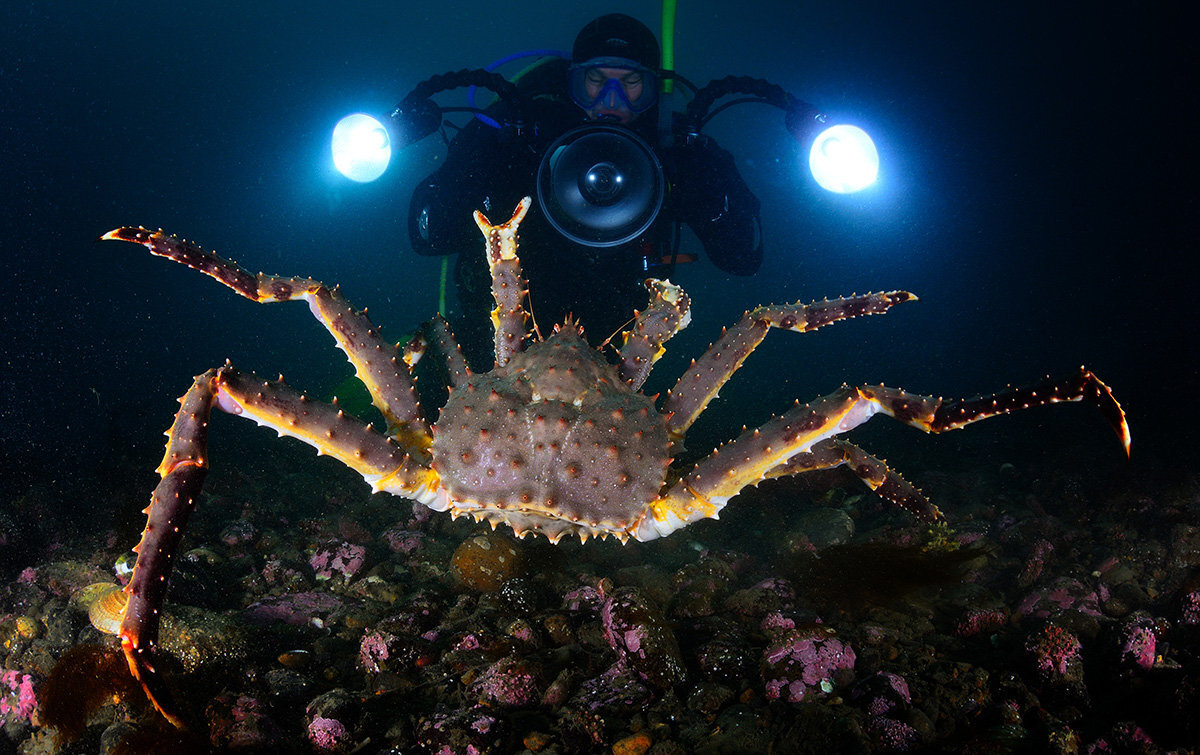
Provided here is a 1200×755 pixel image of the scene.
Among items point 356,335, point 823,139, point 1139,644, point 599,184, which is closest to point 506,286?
point 356,335

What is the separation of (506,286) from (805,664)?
2.32 metres

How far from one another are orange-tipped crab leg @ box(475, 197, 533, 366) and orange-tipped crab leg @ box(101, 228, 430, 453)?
A: 0.57 m

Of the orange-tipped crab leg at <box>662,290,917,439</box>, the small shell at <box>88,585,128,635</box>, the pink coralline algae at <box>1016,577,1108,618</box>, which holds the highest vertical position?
the orange-tipped crab leg at <box>662,290,917,439</box>

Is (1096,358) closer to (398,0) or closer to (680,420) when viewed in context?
(680,420)

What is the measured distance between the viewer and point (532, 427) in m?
2.36

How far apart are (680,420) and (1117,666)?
2035mm

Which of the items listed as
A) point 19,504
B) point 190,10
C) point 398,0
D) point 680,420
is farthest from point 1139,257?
point 190,10

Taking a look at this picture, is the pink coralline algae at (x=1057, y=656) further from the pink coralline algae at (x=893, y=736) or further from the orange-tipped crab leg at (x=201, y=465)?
the orange-tipped crab leg at (x=201, y=465)

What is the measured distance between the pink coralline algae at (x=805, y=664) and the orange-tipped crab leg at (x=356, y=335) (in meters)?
1.95

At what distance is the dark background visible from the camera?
1416 cm

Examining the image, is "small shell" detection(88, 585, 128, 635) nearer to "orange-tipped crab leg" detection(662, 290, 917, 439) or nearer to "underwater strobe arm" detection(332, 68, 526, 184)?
"orange-tipped crab leg" detection(662, 290, 917, 439)

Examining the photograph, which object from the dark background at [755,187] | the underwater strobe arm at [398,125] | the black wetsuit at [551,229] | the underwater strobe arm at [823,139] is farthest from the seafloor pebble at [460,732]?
the dark background at [755,187]

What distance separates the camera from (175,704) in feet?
5.74

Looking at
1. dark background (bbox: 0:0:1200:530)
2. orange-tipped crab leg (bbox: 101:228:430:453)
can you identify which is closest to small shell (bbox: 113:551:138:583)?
orange-tipped crab leg (bbox: 101:228:430:453)
